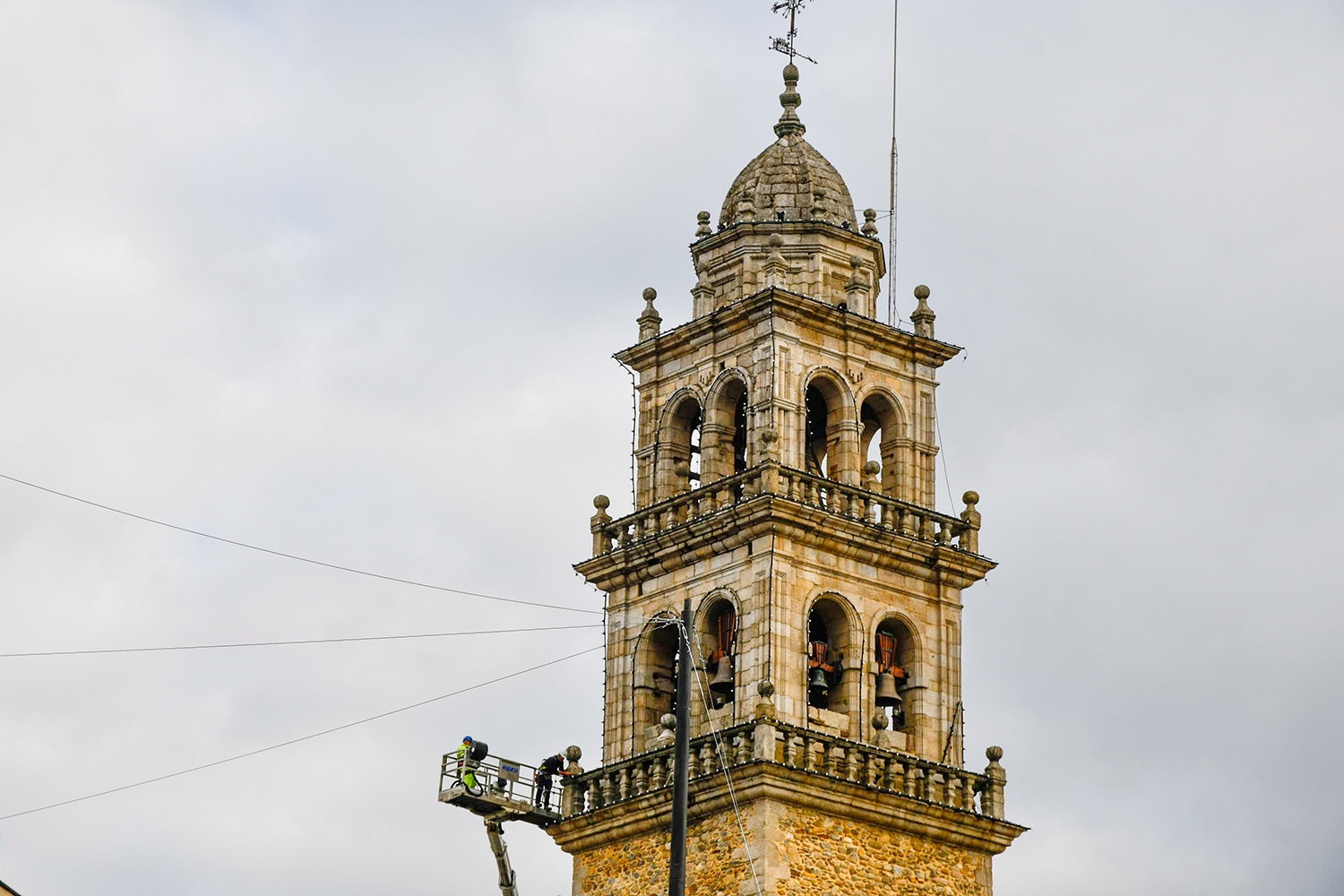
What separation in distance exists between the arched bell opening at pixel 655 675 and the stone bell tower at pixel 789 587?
49 mm

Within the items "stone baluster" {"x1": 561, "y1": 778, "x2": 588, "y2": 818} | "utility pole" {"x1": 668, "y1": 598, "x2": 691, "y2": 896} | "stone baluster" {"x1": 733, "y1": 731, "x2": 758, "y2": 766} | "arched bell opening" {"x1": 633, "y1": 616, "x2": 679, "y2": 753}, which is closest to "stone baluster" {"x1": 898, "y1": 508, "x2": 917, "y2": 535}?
"arched bell opening" {"x1": 633, "y1": 616, "x2": 679, "y2": 753}

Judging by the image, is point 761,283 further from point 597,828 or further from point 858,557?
point 597,828

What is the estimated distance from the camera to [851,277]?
64.5 metres

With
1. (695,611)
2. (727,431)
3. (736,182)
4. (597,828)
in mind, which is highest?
(736,182)

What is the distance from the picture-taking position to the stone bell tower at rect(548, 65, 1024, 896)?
58312mm

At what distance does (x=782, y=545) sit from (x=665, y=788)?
503 centimetres

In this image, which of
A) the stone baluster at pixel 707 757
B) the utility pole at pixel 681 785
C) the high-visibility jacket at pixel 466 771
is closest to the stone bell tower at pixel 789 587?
the stone baluster at pixel 707 757

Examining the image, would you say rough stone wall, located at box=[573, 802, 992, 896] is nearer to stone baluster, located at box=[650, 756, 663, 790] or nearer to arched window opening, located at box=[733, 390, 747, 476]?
stone baluster, located at box=[650, 756, 663, 790]

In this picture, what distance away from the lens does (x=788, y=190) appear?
65.4 m

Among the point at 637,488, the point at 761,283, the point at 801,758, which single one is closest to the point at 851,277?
the point at 761,283

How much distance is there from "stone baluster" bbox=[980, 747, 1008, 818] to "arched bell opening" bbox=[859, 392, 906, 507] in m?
5.62

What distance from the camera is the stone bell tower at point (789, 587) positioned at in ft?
191

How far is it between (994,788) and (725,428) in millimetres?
8882

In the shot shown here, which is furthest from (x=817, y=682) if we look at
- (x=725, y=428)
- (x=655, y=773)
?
(x=725, y=428)
